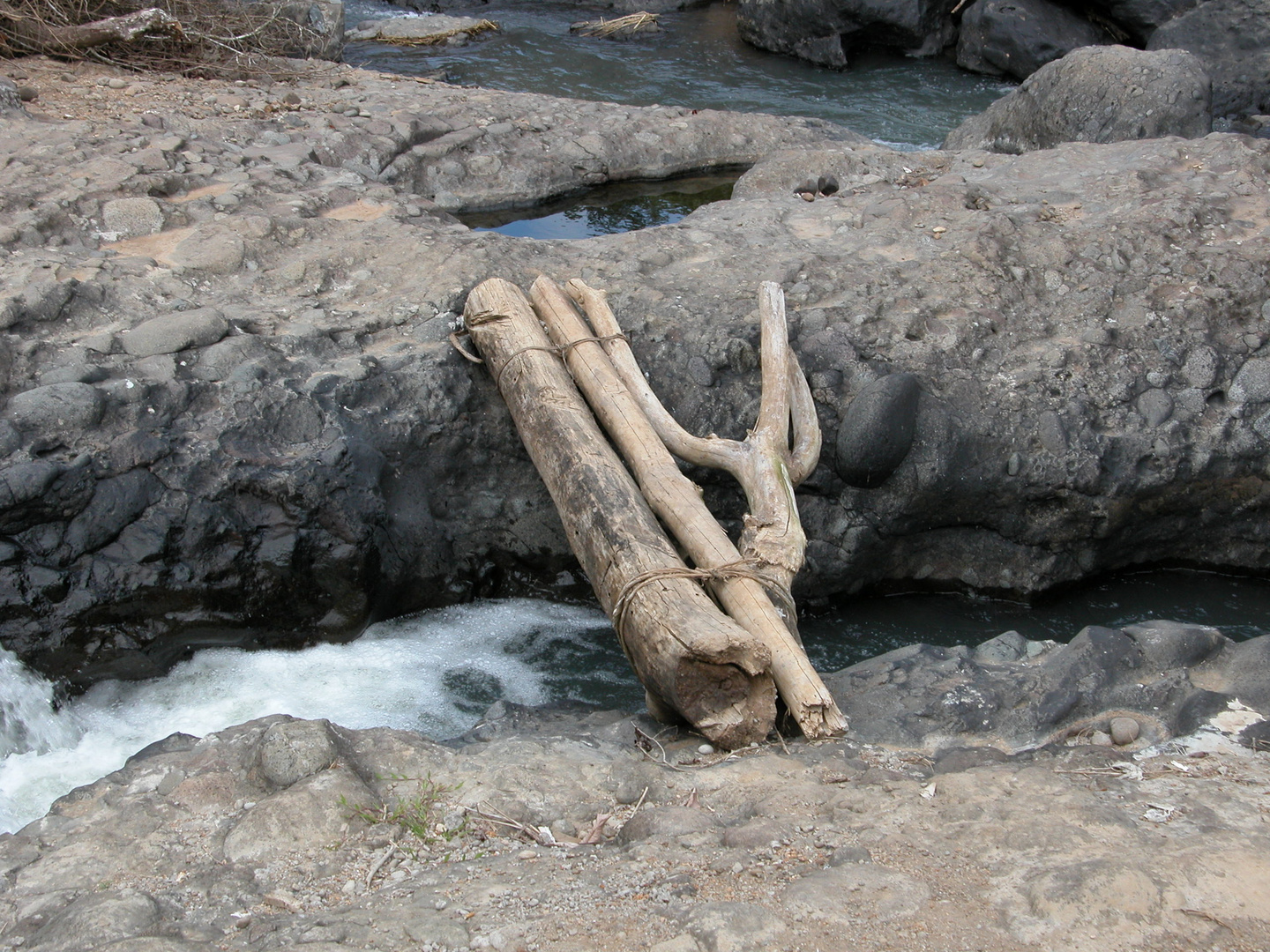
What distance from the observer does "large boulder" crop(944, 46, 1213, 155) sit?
26.2 feet

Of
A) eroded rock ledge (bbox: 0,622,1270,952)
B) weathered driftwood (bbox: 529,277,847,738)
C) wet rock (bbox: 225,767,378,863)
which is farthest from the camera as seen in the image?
weathered driftwood (bbox: 529,277,847,738)

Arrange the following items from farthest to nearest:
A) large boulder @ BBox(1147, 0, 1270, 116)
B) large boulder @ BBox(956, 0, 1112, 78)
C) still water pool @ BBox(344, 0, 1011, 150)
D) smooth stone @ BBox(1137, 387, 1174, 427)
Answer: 1. large boulder @ BBox(956, 0, 1112, 78)
2. still water pool @ BBox(344, 0, 1011, 150)
3. large boulder @ BBox(1147, 0, 1270, 116)
4. smooth stone @ BBox(1137, 387, 1174, 427)

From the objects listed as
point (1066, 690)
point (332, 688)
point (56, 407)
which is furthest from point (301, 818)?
point (1066, 690)

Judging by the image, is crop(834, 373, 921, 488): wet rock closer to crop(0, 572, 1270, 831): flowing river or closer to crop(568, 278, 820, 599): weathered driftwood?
crop(568, 278, 820, 599): weathered driftwood

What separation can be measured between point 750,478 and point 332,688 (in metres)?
1.84

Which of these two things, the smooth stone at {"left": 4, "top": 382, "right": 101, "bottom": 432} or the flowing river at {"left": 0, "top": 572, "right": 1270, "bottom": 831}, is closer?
the flowing river at {"left": 0, "top": 572, "right": 1270, "bottom": 831}

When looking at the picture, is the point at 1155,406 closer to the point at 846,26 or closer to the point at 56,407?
the point at 56,407

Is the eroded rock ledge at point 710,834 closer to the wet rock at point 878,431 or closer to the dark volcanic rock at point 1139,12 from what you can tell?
the wet rock at point 878,431

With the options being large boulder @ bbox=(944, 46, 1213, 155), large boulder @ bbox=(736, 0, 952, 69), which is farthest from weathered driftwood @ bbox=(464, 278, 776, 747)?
large boulder @ bbox=(736, 0, 952, 69)

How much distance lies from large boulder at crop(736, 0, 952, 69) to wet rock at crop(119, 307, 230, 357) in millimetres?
10368

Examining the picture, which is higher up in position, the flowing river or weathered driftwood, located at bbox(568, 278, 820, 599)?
weathered driftwood, located at bbox(568, 278, 820, 599)

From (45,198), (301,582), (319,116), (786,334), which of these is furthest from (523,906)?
(319,116)

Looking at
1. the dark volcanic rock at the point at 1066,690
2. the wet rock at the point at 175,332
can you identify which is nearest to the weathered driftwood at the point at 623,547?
the dark volcanic rock at the point at 1066,690

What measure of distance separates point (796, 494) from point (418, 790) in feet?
8.07
